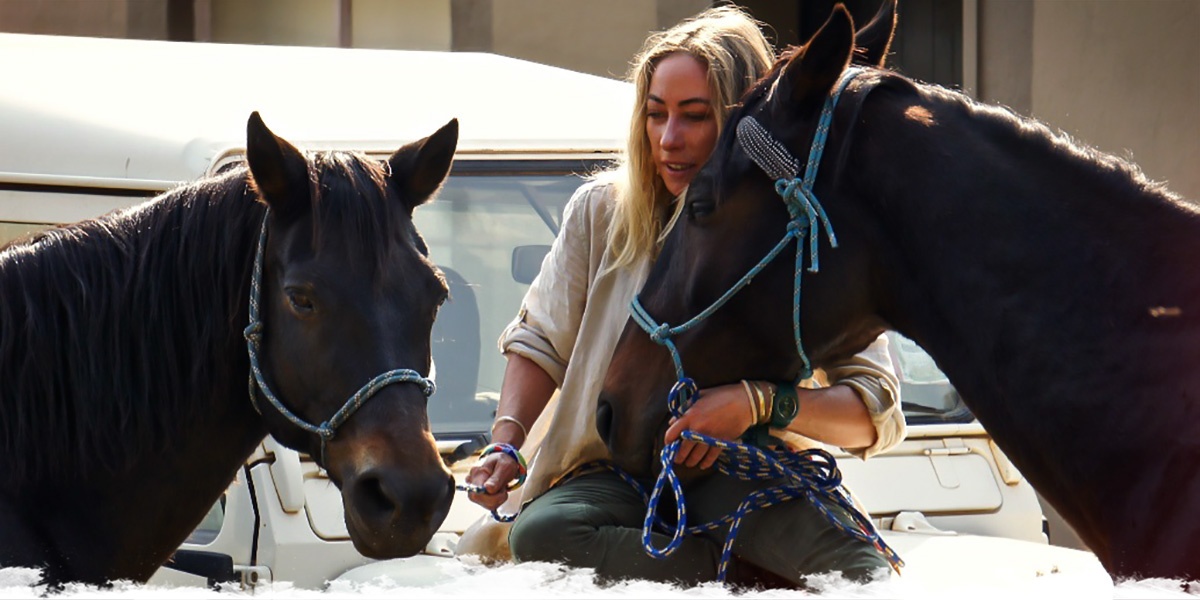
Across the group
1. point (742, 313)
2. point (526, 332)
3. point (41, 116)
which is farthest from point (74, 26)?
point (742, 313)

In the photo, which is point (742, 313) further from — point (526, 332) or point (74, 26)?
point (74, 26)

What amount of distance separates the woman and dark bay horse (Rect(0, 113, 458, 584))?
400 millimetres

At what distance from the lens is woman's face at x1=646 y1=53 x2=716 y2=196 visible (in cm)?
311

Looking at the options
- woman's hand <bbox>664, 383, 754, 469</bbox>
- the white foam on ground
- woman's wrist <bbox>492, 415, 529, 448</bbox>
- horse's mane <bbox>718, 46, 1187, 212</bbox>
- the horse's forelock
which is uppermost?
horse's mane <bbox>718, 46, 1187, 212</bbox>

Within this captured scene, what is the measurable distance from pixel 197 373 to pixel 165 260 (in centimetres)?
22

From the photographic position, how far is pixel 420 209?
13.9 ft

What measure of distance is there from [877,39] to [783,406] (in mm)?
728

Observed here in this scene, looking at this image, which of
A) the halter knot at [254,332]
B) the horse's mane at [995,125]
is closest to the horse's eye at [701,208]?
the horse's mane at [995,125]

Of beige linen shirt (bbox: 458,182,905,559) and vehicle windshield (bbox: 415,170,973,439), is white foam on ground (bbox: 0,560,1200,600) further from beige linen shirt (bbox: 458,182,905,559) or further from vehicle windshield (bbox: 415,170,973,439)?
vehicle windshield (bbox: 415,170,973,439)

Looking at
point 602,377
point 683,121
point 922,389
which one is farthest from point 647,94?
point 922,389

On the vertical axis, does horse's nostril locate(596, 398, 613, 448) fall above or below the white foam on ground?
above

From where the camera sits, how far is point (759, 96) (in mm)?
2803

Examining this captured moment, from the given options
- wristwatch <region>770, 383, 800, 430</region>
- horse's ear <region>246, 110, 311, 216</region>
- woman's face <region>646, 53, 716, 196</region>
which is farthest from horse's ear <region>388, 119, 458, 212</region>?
wristwatch <region>770, 383, 800, 430</region>

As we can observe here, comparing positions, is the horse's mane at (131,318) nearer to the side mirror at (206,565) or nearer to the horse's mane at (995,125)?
the horse's mane at (995,125)
